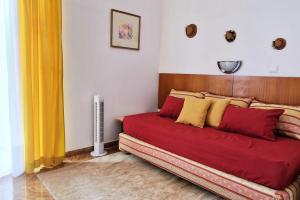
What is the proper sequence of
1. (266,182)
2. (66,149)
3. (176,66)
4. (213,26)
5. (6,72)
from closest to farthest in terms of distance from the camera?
(266,182) → (6,72) → (66,149) → (213,26) → (176,66)

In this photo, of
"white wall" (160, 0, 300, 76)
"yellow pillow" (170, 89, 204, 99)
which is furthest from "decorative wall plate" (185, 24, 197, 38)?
"yellow pillow" (170, 89, 204, 99)

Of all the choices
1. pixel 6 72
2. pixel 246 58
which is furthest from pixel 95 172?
pixel 246 58

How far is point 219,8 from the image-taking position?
10.3 feet

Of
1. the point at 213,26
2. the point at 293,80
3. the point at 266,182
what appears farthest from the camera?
the point at 213,26

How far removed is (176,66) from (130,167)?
186 centimetres

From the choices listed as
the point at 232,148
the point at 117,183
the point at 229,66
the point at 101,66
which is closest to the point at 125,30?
the point at 101,66

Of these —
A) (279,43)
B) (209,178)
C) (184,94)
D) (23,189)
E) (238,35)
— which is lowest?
(23,189)

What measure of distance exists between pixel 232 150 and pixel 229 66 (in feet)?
4.74

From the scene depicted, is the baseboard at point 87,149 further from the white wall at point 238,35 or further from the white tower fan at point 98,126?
the white wall at point 238,35

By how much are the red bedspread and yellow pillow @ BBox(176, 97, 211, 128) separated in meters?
0.11

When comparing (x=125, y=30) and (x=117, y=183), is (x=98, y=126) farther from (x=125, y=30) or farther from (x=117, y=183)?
(x=125, y=30)

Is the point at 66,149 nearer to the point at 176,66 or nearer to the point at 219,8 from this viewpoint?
the point at 176,66

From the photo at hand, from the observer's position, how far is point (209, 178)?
2105 millimetres

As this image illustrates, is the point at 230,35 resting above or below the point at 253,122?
above
